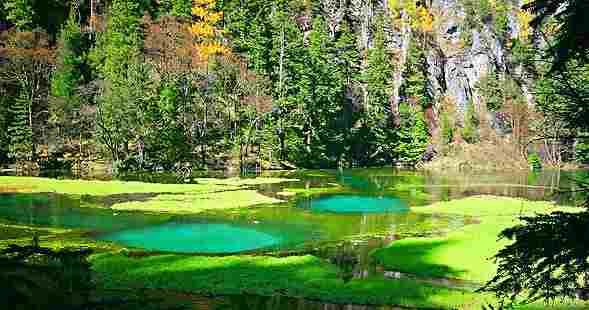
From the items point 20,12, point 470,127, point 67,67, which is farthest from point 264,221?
point 470,127

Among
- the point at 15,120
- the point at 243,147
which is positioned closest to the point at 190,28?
the point at 243,147

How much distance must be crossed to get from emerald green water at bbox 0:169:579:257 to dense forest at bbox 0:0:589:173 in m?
23.5

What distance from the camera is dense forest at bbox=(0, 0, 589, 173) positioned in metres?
73.1

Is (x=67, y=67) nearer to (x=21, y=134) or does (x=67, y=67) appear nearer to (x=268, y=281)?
(x=21, y=134)

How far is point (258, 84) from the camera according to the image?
82188 millimetres

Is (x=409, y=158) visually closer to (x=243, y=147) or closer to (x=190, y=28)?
(x=243, y=147)

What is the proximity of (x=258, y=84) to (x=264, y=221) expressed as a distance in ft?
149

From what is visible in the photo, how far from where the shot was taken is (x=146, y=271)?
24.4 metres

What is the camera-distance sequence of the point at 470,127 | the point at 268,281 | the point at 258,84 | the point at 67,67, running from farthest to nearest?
the point at 470,127 → the point at 258,84 → the point at 67,67 → the point at 268,281

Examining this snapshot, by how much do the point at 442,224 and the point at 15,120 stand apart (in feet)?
184

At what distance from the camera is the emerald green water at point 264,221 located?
32234mm

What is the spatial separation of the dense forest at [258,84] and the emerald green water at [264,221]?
77.1 ft

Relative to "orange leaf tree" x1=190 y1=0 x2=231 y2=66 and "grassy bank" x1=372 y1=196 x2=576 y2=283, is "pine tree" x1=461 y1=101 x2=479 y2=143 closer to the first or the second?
"orange leaf tree" x1=190 y1=0 x2=231 y2=66

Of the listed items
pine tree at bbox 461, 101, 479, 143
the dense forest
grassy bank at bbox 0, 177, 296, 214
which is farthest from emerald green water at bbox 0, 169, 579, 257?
pine tree at bbox 461, 101, 479, 143
